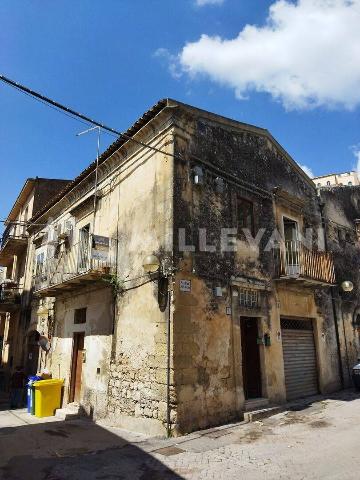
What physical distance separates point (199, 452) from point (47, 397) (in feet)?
21.4

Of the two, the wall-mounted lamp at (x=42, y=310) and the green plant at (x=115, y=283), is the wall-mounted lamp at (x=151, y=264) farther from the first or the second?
the wall-mounted lamp at (x=42, y=310)

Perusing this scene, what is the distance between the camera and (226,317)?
905 centimetres

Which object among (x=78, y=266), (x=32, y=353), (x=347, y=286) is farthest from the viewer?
(x=32, y=353)

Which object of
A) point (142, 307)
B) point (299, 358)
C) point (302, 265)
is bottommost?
point (299, 358)

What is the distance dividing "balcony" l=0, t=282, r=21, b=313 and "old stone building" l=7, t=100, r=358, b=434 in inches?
185

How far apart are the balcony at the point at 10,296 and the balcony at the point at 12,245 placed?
208 cm

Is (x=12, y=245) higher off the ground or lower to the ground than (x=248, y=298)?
higher

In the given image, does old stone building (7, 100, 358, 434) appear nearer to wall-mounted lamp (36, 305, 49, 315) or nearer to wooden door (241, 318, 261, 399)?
wooden door (241, 318, 261, 399)

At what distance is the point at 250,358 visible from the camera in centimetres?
1014

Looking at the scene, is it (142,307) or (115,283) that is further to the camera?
(115,283)

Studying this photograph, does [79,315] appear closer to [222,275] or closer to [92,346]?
[92,346]

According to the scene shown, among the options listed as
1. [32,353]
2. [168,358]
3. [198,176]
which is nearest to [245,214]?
[198,176]

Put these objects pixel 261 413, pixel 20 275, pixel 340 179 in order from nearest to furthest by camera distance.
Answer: pixel 261 413, pixel 20 275, pixel 340 179

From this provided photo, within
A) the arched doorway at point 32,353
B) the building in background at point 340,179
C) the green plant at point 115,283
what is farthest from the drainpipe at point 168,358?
the building in background at point 340,179
